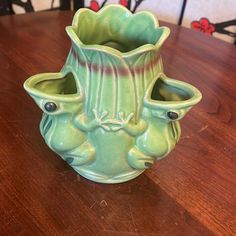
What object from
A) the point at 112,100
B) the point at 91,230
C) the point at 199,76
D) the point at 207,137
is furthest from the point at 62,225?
the point at 199,76

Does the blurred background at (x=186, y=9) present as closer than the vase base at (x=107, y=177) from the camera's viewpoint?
No

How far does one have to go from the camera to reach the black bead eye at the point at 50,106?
357 millimetres

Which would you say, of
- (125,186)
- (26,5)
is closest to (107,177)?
(125,186)

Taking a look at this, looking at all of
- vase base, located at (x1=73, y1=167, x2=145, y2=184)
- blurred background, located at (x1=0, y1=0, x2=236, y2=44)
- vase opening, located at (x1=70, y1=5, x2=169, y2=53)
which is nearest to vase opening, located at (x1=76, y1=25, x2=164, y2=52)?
vase opening, located at (x1=70, y1=5, x2=169, y2=53)

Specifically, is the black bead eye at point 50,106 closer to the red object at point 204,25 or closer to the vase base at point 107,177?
the vase base at point 107,177

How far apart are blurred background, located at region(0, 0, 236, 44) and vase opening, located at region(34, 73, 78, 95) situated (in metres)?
0.68

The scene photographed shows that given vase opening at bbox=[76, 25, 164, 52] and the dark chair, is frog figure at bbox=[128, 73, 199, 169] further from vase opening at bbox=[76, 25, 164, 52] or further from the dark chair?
the dark chair

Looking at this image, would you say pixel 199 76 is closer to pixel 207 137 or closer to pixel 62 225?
pixel 207 137

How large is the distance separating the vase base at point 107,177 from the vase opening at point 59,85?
92 millimetres

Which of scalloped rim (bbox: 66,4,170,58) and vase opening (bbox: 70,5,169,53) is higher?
scalloped rim (bbox: 66,4,170,58)

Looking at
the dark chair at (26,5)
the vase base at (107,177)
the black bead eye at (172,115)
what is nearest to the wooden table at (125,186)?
the vase base at (107,177)

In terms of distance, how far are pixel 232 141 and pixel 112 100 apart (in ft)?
0.78

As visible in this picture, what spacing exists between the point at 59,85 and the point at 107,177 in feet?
0.39

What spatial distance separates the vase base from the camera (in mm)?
423
